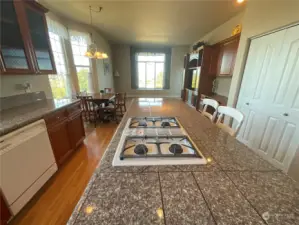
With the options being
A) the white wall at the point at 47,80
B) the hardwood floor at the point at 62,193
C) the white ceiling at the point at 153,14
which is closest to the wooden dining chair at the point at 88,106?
the white wall at the point at 47,80

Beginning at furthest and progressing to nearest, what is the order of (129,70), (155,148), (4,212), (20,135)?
(129,70) → (20,135) → (4,212) → (155,148)

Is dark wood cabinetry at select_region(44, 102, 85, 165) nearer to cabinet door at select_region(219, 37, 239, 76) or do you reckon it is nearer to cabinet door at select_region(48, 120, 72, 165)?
cabinet door at select_region(48, 120, 72, 165)

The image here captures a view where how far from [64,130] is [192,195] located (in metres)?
2.03

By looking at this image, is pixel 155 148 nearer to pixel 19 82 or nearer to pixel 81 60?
pixel 19 82

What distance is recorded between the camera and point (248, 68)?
2172 mm

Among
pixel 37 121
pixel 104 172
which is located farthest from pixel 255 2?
pixel 37 121

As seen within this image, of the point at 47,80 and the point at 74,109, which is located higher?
the point at 47,80

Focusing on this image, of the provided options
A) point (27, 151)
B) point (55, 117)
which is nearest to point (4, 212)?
point (27, 151)

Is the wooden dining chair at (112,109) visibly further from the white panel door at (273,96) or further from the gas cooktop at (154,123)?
the white panel door at (273,96)

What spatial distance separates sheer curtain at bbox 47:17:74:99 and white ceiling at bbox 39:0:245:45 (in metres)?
0.35

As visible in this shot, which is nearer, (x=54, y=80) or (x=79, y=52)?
(x=54, y=80)

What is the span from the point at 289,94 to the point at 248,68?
2.52ft

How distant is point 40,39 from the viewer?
Answer: 192 cm

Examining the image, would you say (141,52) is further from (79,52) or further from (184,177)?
(184,177)
